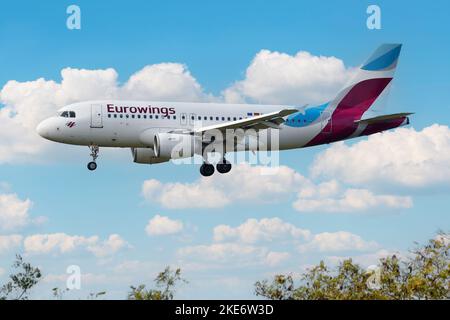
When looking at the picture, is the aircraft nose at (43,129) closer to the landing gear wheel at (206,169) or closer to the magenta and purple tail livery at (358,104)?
the landing gear wheel at (206,169)

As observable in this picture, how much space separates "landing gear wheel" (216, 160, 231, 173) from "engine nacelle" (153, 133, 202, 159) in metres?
3.33

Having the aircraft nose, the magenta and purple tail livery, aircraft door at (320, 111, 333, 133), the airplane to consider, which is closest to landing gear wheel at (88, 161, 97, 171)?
the airplane

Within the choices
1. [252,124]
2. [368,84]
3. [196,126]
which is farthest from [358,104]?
[196,126]

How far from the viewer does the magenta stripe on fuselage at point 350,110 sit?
52.7 metres

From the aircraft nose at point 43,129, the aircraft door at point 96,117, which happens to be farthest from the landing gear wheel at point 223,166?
the aircraft nose at point 43,129

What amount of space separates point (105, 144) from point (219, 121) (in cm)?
702

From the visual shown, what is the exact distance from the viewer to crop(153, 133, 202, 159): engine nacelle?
46094 millimetres

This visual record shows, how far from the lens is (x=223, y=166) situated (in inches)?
1973

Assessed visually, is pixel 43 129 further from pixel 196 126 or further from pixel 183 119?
pixel 196 126

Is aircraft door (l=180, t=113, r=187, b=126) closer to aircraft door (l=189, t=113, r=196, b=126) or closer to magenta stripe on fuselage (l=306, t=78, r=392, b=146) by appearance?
aircraft door (l=189, t=113, r=196, b=126)

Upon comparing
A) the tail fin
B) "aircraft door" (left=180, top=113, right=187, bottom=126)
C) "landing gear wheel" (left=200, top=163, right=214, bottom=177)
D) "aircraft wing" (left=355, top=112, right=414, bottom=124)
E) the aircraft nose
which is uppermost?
the tail fin
